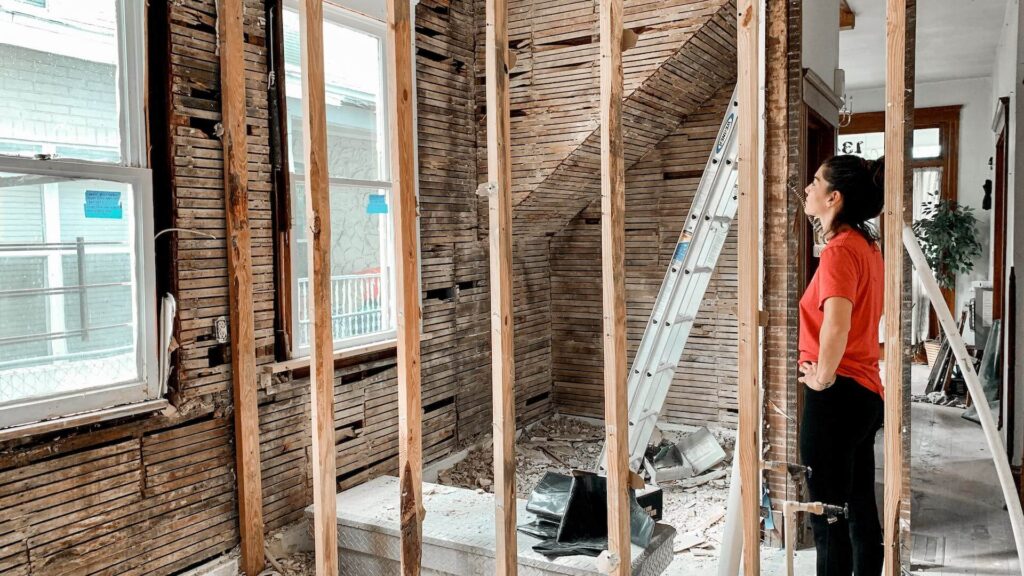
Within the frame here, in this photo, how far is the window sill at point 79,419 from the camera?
2.15 metres

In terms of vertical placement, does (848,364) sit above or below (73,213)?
below

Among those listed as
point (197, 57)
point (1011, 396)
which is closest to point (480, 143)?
point (197, 57)

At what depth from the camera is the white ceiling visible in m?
5.30

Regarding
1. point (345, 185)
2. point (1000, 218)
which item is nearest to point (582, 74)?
point (345, 185)

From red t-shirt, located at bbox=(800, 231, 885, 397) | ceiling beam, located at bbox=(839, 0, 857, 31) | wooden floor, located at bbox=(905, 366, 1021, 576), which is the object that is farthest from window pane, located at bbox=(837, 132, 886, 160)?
red t-shirt, located at bbox=(800, 231, 885, 397)

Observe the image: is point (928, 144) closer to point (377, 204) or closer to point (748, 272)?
point (377, 204)

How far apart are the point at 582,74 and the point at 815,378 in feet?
7.01

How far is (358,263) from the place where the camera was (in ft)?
11.5

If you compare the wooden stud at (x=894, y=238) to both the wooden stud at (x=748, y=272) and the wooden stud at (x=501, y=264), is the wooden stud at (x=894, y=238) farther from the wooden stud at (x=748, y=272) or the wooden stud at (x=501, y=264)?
the wooden stud at (x=501, y=264)

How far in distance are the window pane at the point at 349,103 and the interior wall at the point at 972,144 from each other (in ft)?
22.7

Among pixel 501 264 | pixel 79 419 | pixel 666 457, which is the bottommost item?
pixel 666 457

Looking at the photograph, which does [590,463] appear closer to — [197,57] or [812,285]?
[812,285]

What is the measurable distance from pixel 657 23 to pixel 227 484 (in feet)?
8.86

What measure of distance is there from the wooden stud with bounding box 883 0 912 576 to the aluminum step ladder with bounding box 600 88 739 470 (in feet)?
5.70
